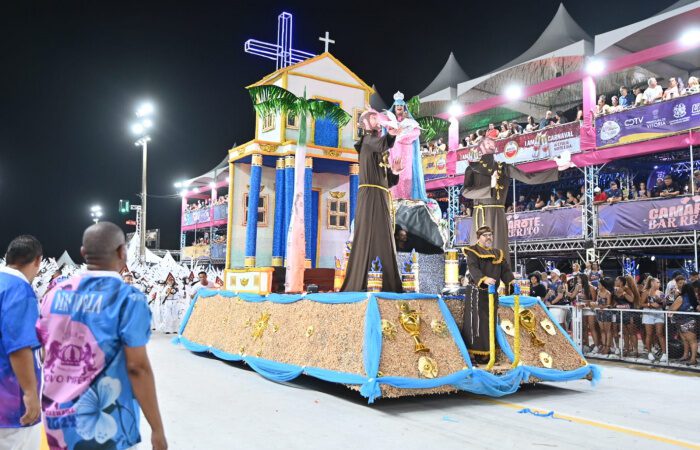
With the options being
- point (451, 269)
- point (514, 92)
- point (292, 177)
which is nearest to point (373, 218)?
point (451, 269)

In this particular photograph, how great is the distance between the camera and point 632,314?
1162 cm

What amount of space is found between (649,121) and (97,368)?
56.2 ft

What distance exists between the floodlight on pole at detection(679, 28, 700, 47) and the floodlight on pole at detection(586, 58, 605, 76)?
2616 millimetres

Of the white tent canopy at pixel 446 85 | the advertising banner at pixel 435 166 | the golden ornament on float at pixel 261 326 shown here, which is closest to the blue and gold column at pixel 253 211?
the golden ornament on float at pixel 261 326

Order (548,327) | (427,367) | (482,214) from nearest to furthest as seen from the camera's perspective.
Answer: (427,367) < (548,327) < (482,214)

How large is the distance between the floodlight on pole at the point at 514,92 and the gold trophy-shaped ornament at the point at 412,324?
1799 cm

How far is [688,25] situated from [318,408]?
1694 cm

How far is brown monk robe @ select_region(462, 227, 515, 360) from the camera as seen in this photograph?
7.71 metres

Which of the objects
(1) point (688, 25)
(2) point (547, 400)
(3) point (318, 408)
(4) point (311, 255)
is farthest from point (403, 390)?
(1) point (688, 25)

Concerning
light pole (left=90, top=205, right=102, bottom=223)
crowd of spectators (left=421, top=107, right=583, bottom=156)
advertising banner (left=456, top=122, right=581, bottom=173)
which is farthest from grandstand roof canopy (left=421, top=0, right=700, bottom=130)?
light pole (left=90, top=205, right=102, bottom=223)

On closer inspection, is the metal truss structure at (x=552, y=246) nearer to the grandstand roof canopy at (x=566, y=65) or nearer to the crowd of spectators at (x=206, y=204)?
the grandstand roof canopy at (x=566, y=65)

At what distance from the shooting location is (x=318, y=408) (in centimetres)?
691

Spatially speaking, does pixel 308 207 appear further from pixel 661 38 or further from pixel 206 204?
pixel 206 204

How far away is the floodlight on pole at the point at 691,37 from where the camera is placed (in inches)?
674
